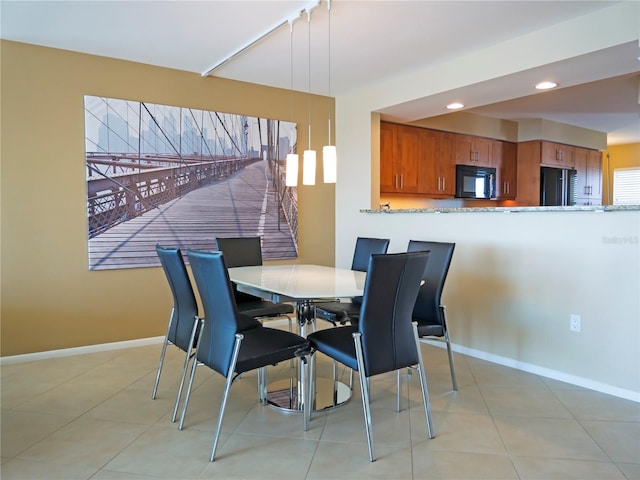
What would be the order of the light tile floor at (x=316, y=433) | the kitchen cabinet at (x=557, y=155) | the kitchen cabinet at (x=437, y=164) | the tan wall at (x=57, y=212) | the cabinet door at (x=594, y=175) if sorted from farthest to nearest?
the cabinet door at (x=594, y=175) < the kitchen cabinet at (x=557, y=155) < the kitchen cabinet at (x=437, y=164) < the tan wall at (x=57, y=212) < the light tile floor at (x=316, y=433)

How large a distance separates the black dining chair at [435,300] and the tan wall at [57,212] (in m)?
2.31

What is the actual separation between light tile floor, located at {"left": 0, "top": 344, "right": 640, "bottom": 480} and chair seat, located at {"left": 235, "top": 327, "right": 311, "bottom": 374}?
0.41m

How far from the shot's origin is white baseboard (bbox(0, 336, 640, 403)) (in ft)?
9.10

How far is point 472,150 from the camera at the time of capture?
5.69m

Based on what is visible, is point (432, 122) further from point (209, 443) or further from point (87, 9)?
point (209, 443)

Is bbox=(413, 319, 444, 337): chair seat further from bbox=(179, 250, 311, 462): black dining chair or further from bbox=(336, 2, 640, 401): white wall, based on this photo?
bbox=(336, 2, 640, 401): white wall

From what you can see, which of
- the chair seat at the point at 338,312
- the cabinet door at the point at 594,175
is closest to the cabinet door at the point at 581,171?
the cabinet door at the point at 594,175

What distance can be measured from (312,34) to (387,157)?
192 cm

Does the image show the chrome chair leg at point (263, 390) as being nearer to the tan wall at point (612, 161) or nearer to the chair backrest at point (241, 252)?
the chair backrest at point (241, 252)

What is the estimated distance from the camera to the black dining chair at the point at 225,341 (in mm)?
2059

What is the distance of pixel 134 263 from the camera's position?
12.5 feet

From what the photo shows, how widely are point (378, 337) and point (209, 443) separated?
98 cm

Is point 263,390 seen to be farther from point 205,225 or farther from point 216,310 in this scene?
point 205,225

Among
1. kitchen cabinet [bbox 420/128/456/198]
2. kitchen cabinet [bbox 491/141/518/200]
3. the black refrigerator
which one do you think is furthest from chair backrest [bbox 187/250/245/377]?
the black refrigerator
